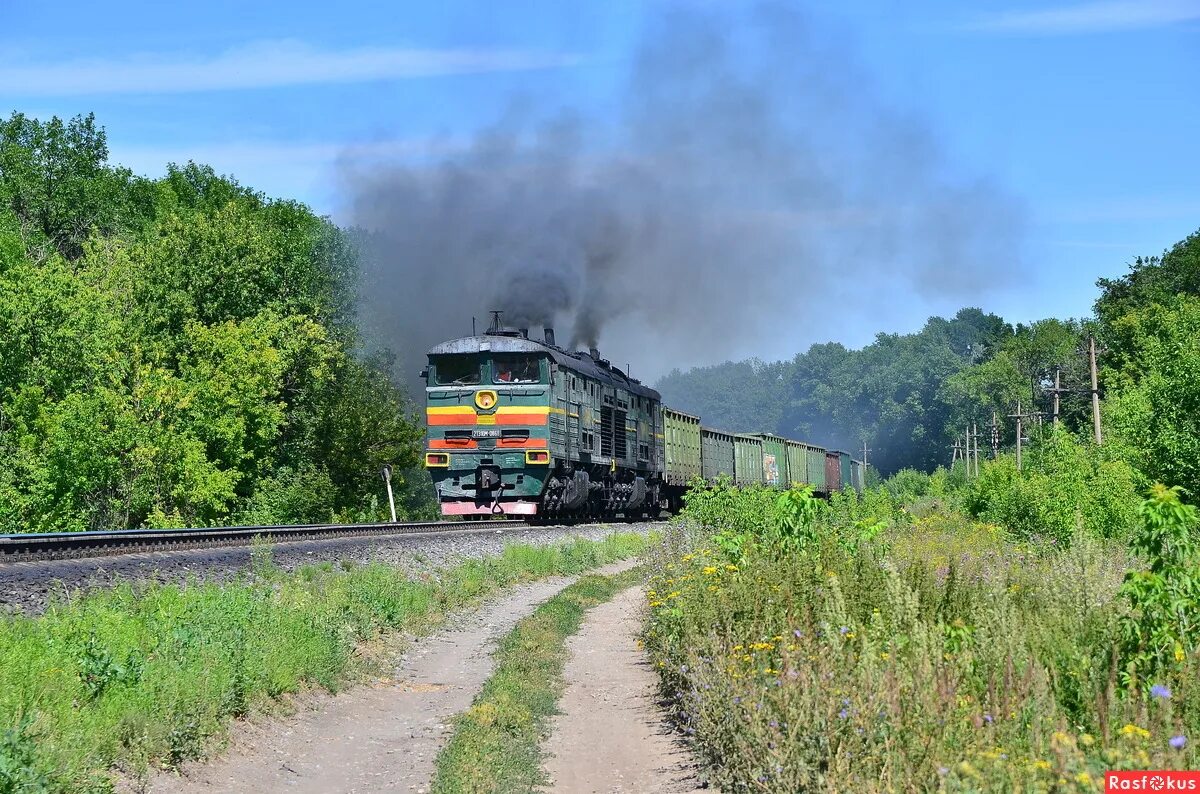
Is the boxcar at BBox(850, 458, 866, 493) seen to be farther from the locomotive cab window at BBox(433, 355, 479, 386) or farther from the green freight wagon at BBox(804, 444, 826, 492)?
the locomotive cab window at BBox(433, 355, 479, 386)

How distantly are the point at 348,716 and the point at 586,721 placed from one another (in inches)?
90.3

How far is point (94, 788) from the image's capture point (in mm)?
8203

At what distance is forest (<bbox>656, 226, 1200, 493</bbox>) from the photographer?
36.7 m

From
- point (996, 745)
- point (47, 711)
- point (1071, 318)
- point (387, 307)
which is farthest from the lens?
point (1071, 318)

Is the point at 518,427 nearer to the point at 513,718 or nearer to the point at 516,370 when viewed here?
the point at 516,370

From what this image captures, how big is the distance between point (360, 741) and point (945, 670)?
19.2 feet

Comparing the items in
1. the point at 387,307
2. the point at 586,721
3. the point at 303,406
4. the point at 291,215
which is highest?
the point at 291,215

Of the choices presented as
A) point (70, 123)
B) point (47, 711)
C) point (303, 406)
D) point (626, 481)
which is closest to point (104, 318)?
point (303, 406)

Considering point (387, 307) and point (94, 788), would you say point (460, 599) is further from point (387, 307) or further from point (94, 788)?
point (387, 307)

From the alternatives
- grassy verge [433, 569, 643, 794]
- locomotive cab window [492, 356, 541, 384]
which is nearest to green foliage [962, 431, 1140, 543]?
grassy verge [433, 569, 643, 794]

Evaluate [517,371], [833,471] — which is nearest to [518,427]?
[517,371]

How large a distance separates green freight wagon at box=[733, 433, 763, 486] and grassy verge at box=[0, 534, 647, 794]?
1309 inches

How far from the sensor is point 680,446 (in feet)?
148

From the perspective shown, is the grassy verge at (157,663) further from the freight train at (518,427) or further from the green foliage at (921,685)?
the freight train at (518,427)
